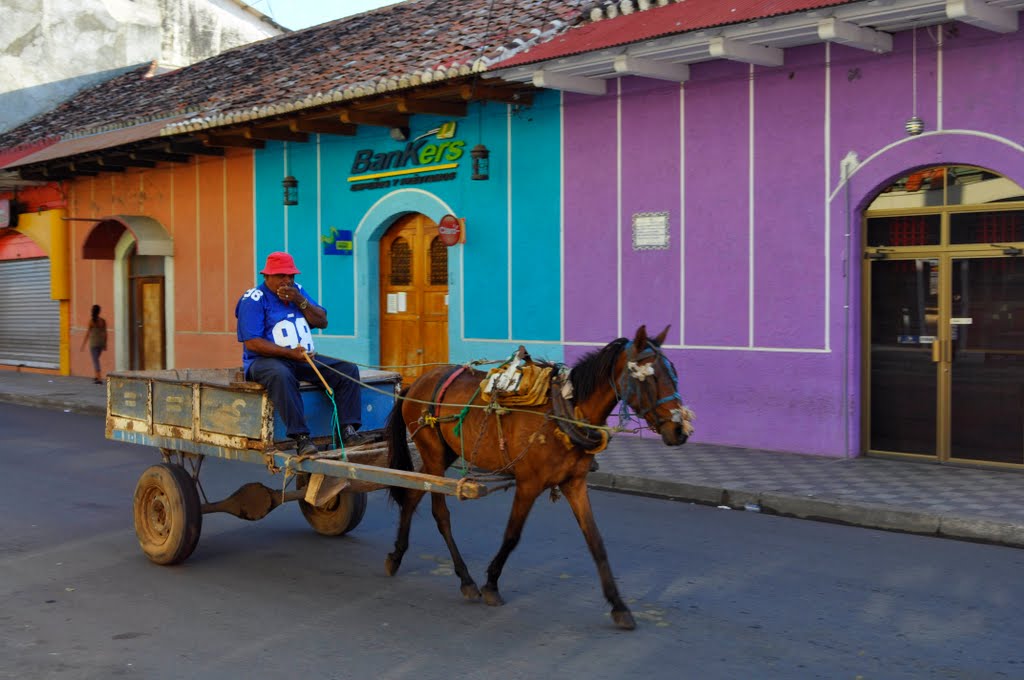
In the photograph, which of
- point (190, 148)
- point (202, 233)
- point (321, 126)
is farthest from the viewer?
point (202, 233)

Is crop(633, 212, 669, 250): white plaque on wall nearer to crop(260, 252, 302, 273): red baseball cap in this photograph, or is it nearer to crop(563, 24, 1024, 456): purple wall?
crop(563, 24, 1024, 456): purple wall

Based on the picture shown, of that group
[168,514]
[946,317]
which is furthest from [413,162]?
[168,514]

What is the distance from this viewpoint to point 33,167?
2091 centimetres

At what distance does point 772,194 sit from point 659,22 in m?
2.19

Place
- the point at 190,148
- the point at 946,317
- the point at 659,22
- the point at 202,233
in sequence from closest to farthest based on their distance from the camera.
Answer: the point at 946,317
the point at 659,22
the point at 190,148
the point at 202,233

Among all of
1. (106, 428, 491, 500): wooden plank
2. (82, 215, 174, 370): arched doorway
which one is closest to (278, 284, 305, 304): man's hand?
(106, 428, 491, 500): wooden plank

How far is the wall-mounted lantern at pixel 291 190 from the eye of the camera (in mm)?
16672

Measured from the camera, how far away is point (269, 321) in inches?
254

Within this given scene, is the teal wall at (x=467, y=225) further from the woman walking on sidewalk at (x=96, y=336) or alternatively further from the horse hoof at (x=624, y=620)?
the horse hoof at (x=624, y=620)

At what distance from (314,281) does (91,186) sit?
Result: 27.9 ft

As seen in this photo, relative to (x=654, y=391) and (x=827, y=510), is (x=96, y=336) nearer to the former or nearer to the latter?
(x=827, y=510)

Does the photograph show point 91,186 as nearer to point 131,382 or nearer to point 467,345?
point 467,345

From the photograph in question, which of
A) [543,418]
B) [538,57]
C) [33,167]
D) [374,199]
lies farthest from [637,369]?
[33,167]

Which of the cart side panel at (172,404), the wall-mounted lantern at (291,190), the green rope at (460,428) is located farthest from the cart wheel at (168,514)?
the wall-mounted lantern at (291,190)
